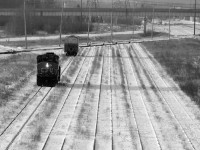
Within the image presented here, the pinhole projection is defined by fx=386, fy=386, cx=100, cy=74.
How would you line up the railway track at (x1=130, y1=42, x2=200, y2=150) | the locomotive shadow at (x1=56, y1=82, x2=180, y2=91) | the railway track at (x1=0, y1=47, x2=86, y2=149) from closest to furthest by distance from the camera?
the railway track at (x1=0, y1=47, x2=86, y2=149)
the railway track at (x1=130, y1=42, x2=200, y2=150)
the locomotive shadow at (x1=56, y1=82, x2=180, y2=91)

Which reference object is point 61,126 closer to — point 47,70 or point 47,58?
point 47,70

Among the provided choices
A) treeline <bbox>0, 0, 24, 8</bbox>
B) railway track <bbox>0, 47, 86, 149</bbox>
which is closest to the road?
railway track <bbox>0, 47, 86, 149</bbox>

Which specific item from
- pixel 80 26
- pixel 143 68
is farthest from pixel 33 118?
pixel 80 26

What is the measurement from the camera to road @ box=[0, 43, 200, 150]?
64.1 feet

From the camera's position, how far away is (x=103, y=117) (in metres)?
24.2

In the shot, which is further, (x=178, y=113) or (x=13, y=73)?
(x=13, y=73)

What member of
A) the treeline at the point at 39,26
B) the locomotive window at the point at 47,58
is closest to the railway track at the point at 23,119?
the locomotive window at the point at 47,58

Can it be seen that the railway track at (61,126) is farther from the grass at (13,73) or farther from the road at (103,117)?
the grass at (13,73)

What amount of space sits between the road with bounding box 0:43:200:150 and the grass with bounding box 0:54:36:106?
41.4 inches

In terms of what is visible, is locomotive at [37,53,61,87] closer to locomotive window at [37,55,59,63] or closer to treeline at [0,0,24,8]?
locomotive window at [37,55,59,63]

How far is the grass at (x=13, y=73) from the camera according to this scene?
30.0 metres

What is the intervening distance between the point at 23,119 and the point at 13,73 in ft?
53.9

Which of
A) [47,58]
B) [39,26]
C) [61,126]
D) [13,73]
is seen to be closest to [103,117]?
[61,126]

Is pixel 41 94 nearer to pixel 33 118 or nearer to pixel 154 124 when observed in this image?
pixel 33 118
